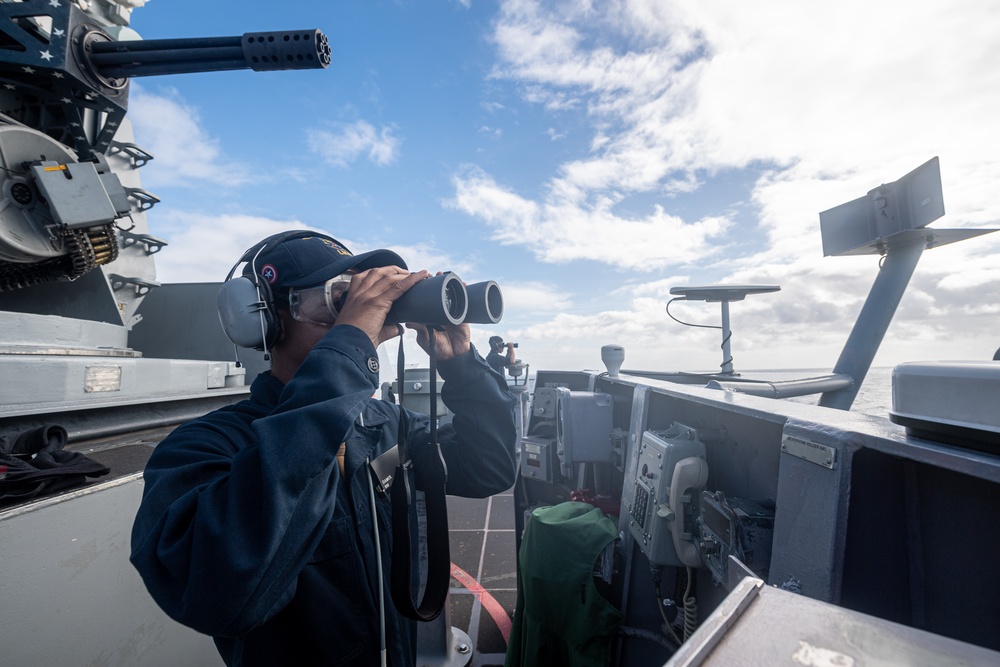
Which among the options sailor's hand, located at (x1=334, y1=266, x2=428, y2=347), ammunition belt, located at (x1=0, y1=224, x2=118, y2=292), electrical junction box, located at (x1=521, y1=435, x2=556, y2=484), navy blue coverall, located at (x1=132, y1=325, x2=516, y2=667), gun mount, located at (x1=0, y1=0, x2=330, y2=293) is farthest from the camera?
electrical junction box, located at (x1=521, y1=435, x2=556, y2=484)

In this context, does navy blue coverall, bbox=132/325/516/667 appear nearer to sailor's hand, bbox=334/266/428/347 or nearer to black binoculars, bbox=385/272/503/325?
sailor's hand, bbox=334/266/428/347

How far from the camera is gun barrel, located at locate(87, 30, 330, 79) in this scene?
3.17 meters

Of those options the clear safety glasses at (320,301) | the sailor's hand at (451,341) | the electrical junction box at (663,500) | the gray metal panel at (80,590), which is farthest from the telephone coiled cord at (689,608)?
the gray metal panel at (80,590)

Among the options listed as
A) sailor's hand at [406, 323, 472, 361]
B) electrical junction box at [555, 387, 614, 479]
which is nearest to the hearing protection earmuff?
sailor's hand at [406, 323, 472, 361]

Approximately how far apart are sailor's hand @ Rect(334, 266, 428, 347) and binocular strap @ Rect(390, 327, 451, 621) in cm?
18

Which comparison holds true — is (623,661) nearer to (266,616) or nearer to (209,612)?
(266,616)

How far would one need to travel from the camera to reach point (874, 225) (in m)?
3.42

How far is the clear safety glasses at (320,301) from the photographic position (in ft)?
4.00

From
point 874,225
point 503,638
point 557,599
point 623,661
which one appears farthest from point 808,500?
point 874,225

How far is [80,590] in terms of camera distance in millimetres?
1689

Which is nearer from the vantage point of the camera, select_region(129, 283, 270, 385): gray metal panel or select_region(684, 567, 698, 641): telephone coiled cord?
select_region(684, 567, 698, 641): telephone coiled cord

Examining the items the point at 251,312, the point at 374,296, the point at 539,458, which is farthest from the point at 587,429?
the point at 251,312

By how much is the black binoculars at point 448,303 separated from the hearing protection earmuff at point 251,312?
0.34m

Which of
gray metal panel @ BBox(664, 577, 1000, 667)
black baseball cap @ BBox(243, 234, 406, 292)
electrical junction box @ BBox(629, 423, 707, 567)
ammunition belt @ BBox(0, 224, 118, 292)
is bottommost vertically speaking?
electrical junction box @ BBox(629, 423, 707, 567)
